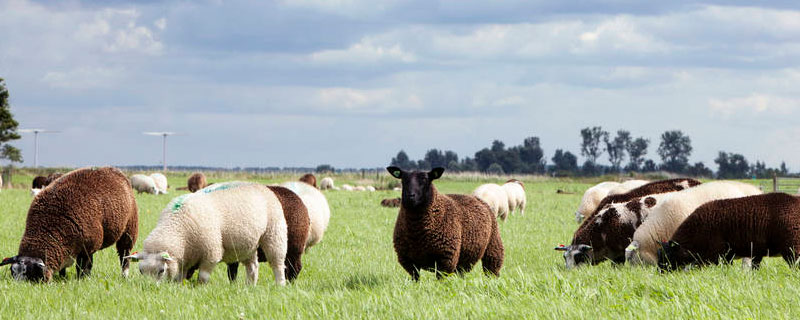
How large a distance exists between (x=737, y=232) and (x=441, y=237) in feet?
15.4

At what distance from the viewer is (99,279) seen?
1038 cm

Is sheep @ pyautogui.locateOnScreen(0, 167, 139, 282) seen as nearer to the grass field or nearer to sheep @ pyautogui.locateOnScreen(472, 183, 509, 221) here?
the grass field

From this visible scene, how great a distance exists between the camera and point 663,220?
12.3 meters

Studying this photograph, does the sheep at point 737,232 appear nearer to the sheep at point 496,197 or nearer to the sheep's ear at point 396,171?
the sheep's ear at point 396,171

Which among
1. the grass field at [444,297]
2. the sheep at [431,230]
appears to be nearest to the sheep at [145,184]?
the grass field at [444,297]

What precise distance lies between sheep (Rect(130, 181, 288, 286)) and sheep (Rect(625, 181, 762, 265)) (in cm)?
582

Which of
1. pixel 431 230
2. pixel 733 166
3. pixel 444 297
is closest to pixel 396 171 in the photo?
→ pixel 431 230

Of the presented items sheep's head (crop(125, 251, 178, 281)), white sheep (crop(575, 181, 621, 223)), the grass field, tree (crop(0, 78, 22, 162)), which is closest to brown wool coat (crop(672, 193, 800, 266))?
the grass field

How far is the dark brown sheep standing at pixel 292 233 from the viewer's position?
36.4ft

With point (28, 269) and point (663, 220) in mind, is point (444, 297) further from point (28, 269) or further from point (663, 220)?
point (28, 269)

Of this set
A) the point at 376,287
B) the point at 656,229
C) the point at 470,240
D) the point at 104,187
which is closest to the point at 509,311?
the point at 376,287

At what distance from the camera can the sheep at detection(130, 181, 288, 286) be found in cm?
942

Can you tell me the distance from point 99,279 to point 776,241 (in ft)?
→ 33.1

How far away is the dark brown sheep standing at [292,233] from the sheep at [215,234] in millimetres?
381
